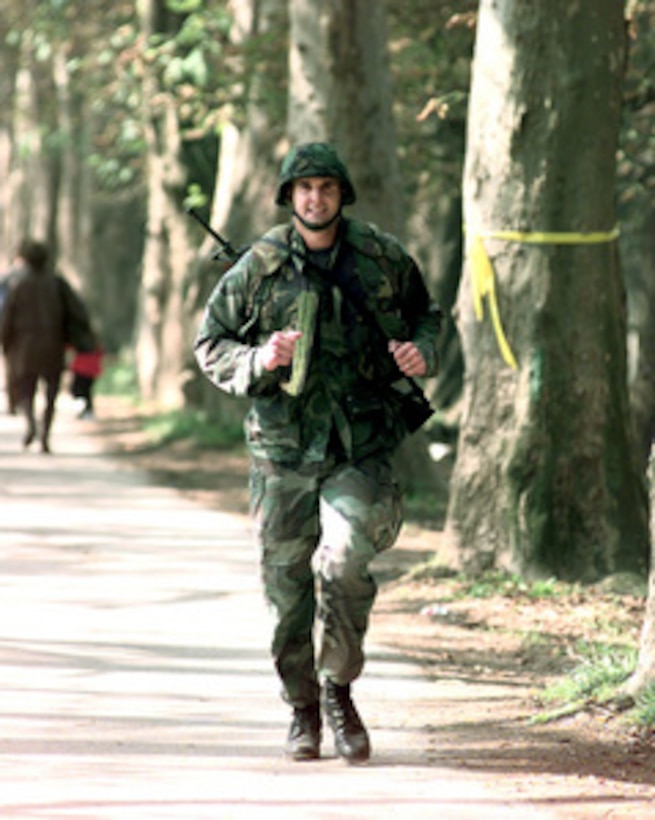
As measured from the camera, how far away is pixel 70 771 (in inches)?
265

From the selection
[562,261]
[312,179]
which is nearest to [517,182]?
[562,261]

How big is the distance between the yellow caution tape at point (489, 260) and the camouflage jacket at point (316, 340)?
156 inches

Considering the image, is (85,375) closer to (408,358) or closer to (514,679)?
(514,679)

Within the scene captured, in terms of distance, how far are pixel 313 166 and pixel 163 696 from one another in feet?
7.83

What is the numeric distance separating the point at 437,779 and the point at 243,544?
663 centimetres

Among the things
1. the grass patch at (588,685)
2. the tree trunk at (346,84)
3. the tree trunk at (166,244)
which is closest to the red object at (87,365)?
the tree trunk at (166,244)

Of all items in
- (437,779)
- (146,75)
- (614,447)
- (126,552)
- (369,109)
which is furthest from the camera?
(146,75)

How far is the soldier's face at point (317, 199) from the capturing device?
274 inches

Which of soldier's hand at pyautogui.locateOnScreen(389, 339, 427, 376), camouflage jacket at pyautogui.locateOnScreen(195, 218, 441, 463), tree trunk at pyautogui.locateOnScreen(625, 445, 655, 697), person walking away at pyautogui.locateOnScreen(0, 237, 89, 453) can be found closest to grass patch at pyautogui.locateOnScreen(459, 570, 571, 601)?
tree trunk at pyautogui.locateOnScreen(625, 445, 655, 697)

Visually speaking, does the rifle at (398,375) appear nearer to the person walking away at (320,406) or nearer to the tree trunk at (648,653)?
the person walking away at (320,406)

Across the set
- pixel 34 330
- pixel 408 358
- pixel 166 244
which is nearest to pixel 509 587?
pixel 408 358

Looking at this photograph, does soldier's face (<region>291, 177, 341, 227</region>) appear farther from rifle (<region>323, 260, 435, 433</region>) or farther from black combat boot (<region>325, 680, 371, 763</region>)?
black combat boot (<region>325, 680, 371, 763</region>)

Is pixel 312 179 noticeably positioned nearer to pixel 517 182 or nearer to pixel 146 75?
pixel 517 182

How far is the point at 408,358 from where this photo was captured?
22.4 ft
